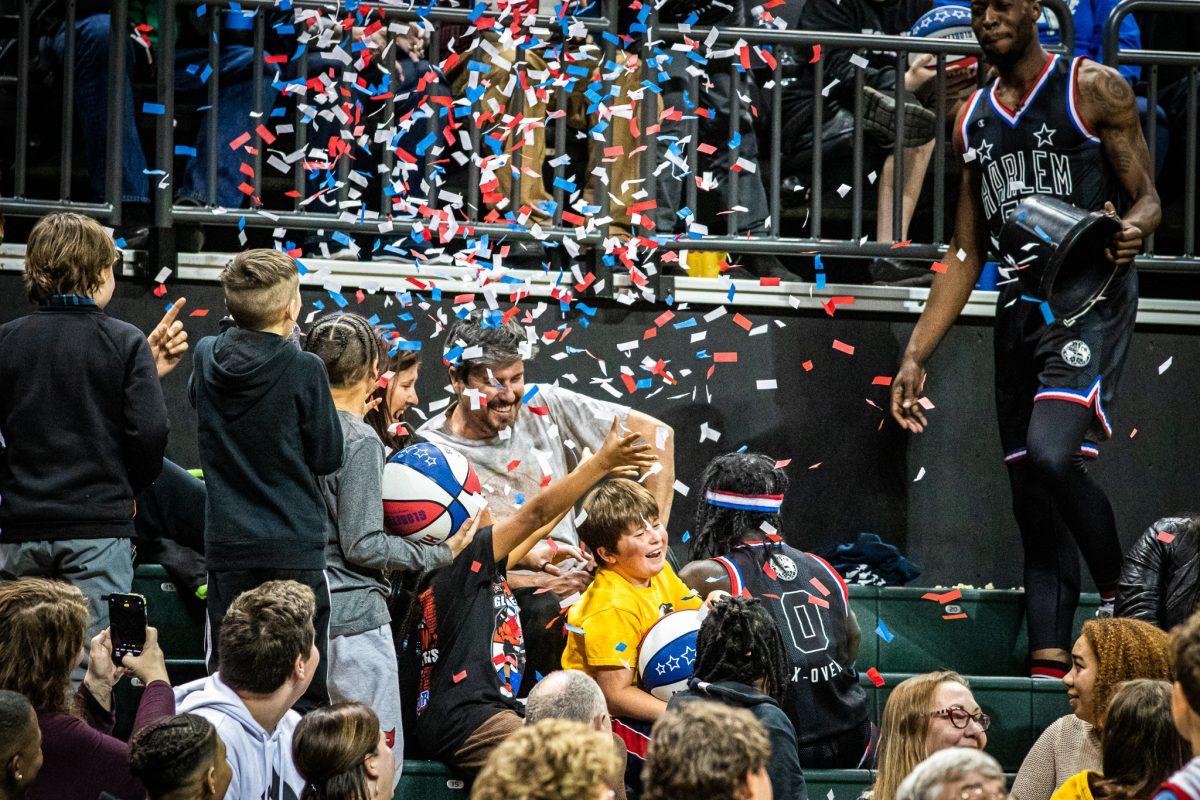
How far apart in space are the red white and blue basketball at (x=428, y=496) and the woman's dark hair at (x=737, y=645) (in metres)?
0.98

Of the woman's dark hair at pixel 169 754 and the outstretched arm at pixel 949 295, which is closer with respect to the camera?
the woman's dark hair at pixel 169 754

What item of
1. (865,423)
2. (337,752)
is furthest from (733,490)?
(337,752)

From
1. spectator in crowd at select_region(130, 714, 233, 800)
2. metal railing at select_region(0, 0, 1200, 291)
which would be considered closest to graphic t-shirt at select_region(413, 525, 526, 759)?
A: spectator in crowd at select_region(130, 714, 233, 800)

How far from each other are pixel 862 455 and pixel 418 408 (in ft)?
6.36

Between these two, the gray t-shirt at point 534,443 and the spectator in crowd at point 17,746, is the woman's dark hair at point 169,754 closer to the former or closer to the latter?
the spectator in crowd at point 17,746

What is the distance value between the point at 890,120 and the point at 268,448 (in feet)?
12.9

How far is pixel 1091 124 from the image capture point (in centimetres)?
639

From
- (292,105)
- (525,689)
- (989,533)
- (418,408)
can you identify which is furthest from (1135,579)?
(292,105)

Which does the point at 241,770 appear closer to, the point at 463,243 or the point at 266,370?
the point at 266,370

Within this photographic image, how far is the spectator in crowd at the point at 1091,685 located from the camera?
16.9 feet

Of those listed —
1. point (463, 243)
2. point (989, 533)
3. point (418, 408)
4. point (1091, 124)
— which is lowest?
point (989, 533)

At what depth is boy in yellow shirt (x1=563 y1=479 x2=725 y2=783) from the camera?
5480 millimetres

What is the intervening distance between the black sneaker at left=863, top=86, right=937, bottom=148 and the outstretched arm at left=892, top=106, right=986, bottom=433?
116cm

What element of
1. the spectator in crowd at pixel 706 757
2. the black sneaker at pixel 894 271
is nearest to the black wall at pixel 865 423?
the black sneaker at pixel 894 271
